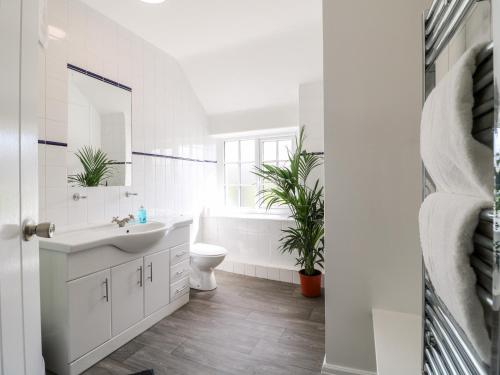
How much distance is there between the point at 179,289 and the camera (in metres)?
2.41

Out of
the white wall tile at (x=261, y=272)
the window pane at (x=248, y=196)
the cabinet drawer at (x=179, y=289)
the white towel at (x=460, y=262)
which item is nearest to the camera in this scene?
the white towel at (x=460, y=262)

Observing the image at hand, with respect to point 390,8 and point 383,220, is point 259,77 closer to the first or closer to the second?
point 390,8

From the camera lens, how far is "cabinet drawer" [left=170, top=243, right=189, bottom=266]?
A: 7.72ft

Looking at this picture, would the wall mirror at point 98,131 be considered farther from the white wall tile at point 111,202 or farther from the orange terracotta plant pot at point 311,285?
the orange terracotta plant pot at point 311,285

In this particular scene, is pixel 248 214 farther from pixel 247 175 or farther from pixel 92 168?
pixel 92 168

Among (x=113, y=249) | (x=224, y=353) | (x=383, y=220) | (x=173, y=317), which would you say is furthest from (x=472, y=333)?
(x=173, y=317)

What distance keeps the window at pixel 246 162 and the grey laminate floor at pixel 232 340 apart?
1.51 meters

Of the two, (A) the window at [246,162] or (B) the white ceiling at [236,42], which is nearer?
(B) the white ceiling at [236,42]

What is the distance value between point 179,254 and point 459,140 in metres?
2.35

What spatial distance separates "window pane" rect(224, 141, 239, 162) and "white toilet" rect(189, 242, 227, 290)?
4.98 feet

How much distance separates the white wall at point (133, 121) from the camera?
1.84 meters

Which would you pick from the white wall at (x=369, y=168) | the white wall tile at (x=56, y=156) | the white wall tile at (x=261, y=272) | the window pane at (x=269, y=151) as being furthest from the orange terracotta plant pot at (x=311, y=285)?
the white wall tile at (x=56, y=156)

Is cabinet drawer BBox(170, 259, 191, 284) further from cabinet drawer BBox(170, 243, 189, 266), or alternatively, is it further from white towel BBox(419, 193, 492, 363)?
white towel BBox(419, 193, 492, 363)

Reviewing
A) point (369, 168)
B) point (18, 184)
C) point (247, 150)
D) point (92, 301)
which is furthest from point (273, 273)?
point (18, 184)
